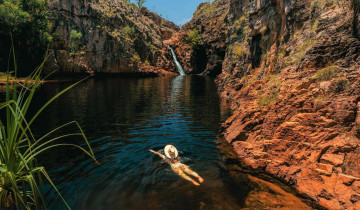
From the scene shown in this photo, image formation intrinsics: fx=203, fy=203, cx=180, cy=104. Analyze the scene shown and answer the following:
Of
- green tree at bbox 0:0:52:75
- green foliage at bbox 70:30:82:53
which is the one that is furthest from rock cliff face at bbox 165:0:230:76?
green tree at bbox 0:0:52:75

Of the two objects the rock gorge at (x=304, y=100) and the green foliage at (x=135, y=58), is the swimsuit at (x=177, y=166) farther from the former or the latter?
the green foliage at (x=135, y=58)

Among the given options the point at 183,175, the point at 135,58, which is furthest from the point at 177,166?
the point at 135,58

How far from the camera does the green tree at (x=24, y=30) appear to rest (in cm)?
3566

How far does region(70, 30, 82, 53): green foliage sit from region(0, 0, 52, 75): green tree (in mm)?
7275

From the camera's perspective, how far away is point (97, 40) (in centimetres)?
5444

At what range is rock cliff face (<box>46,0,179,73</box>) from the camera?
49000 millimetres

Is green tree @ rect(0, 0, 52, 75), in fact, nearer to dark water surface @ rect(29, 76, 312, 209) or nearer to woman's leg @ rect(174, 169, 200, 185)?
dark water surface @ rect(29, 76, 312, 209)

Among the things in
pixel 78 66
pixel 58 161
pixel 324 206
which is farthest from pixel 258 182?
pixel 78 66

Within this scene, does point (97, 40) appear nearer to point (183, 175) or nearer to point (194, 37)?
point (194, 37)

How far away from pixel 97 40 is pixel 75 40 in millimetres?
5436

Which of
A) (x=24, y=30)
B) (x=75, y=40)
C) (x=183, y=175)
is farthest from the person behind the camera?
(x=75, y=40)

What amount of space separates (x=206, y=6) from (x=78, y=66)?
58.8m

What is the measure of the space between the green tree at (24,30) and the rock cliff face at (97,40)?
4.26 metres

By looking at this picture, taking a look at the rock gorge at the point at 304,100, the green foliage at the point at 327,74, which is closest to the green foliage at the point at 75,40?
the rock gorge at the point at 304,100
